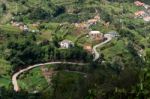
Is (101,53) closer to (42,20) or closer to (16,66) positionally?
(16,66)

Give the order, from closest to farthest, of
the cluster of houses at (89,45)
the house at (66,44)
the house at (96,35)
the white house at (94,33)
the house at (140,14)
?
the house at (66,44)
the cluster of houses at (89,45)
the house at (96,35)
the white house at (94,33)
the house at (140,14)

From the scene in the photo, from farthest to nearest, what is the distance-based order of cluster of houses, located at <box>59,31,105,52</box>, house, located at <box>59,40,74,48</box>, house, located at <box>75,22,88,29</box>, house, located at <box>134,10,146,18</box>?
house, located at <box>134,10,146,18</box>, house, located at <box>75,22,88,29</box>, cluster of houses, located at <box>59,31,105,52</box>, house, located at <box>59,40,74,48</box>

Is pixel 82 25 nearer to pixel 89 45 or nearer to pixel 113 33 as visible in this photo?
pixel 113 33

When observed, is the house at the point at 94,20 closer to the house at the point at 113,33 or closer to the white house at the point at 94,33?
the house at the point at 113,33

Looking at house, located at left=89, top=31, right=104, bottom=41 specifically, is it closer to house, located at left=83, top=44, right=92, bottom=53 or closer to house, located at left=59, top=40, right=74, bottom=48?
house, located at left=83, top=44, right=92, bottom=53

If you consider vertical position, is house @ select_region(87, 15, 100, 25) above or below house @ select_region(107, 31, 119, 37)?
below

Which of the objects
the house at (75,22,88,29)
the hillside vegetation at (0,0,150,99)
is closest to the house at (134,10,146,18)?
the hillside vegetation at (0,0,150,99)

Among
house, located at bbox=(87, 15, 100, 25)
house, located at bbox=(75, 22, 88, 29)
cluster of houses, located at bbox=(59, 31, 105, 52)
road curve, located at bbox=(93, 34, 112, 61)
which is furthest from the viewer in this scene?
house, located at bbox=(87, 15, 100, 25)

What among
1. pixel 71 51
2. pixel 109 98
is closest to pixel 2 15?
pixel 71 51

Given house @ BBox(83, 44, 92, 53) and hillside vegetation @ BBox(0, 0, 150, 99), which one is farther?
house @ BBox(83, 44, 92, 53)

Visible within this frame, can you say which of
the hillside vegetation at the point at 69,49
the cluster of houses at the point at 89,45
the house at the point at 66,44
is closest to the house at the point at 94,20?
the hillside vegetation at the point at 69,49

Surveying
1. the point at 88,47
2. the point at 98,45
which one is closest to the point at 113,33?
the point at 98,45
